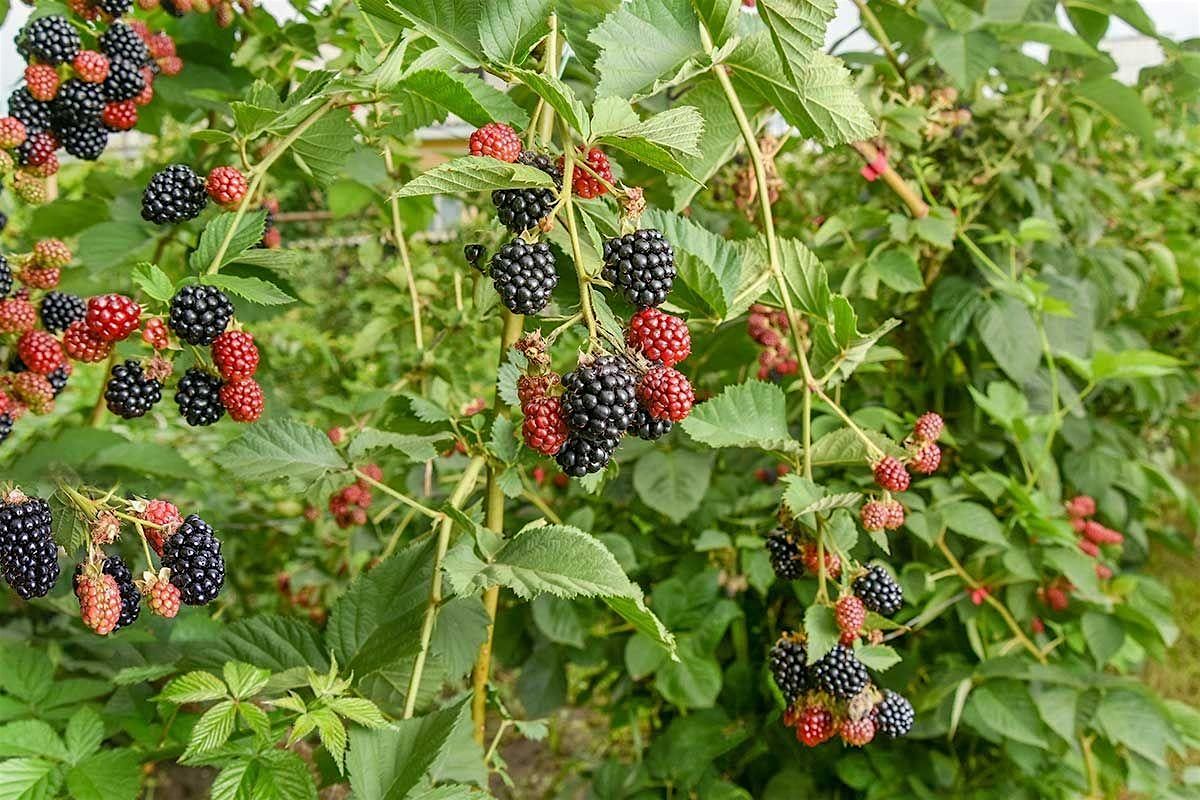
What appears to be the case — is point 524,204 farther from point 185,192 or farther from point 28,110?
point 28,110

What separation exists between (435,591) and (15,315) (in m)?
0.46

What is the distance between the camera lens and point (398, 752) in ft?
2.51

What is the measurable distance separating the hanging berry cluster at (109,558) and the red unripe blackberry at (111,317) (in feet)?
0.40

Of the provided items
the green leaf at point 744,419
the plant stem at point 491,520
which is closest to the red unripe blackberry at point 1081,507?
the green leaf at point 744,419

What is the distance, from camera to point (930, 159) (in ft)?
5.29

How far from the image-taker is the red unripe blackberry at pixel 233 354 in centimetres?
75

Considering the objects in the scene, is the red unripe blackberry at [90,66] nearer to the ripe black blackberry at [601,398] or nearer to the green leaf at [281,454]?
the green leaf at [281,454]

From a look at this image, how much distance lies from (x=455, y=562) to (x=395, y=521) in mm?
909

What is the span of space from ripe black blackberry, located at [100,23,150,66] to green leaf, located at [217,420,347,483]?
0.44 metres

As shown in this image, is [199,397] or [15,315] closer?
[199,397]

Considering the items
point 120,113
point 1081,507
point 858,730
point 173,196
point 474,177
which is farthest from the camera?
point 1081,507

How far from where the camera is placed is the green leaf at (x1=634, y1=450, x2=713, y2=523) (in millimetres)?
1423

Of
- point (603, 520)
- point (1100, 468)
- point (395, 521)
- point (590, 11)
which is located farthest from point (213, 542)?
point (1100, 468)

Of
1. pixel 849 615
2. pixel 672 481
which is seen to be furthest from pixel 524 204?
pixel 672 481
